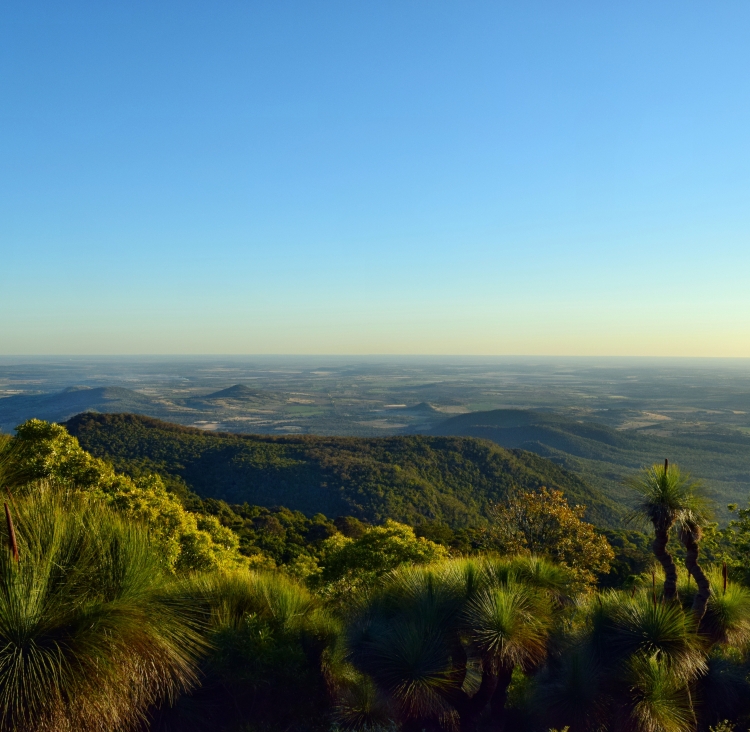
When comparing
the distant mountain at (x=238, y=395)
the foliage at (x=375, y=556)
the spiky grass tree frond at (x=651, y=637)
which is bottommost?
the distant mountain at (x=238, y=395)

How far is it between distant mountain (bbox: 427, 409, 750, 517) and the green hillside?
21.0 meters

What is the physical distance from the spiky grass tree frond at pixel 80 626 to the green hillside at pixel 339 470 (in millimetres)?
42343

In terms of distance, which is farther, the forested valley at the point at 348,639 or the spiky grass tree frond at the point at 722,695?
the spiky grass tree frond at the point at 722,695

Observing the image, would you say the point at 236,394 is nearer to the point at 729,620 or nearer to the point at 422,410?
the point at 422,410

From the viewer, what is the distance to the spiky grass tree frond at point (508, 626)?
678 centimetres

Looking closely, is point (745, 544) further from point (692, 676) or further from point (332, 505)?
point (332, 505)

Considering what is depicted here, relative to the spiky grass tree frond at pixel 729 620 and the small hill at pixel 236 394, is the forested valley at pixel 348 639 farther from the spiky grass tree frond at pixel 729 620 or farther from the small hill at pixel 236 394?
the small hill at pixel 236 394

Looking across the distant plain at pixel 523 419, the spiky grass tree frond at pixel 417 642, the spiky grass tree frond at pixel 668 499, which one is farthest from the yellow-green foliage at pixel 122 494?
the distant plain at pixel 523 419

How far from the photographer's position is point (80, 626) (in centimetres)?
407

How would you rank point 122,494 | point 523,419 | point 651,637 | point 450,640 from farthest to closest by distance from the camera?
point 523,419
point 122,494
point 651,637
point 450,640

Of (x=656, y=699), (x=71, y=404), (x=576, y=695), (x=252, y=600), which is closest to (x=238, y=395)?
(x=71, y=404)

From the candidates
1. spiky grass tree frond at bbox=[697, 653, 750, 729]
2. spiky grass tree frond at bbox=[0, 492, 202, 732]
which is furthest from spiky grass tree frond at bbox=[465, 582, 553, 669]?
spiky grass tree frond at bbox=[0, 492, 202, 732]

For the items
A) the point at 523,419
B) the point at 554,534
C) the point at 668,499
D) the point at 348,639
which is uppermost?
the point at 668,499

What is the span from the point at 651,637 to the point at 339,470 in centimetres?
4986
